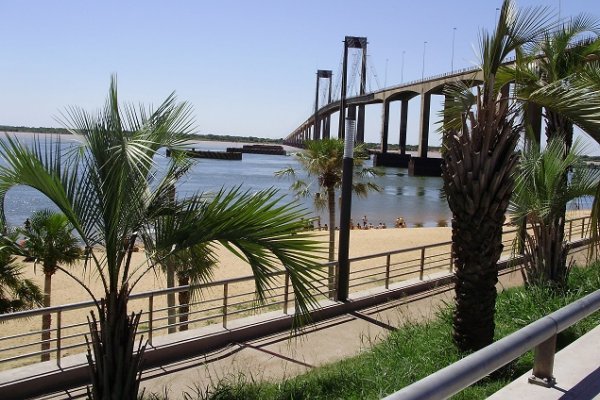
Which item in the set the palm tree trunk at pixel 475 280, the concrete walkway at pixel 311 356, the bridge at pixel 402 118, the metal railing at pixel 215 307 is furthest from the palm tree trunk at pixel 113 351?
the bridge at pixel 402 118

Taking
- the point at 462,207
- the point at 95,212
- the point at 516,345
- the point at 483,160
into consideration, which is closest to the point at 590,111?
the point at 483,160

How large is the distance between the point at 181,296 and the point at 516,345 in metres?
8.94

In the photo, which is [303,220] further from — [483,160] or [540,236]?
[540,236]

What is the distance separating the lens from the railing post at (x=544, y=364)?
3.30m

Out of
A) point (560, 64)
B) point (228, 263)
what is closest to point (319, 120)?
point (228, 263)

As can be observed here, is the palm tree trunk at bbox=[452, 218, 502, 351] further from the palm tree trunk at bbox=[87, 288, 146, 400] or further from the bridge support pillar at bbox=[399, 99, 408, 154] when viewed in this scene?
the bridge support pillar at bbox=[399, 99, 408, 154]

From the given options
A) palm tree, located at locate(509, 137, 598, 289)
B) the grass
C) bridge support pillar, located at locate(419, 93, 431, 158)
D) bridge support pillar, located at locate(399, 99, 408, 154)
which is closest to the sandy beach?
palm tree, located at locate(509, 137, 598, 289)

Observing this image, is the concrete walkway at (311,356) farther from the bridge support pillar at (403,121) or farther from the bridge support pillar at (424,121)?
the bridge support pillar at (403,121)

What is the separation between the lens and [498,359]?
8.62 feet

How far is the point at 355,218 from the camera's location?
46.6 metres

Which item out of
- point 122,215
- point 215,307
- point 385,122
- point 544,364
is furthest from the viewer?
point 385,122

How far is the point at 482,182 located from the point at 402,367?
1.74m

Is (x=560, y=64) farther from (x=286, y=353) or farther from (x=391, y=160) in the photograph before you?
(x=391, y=160)

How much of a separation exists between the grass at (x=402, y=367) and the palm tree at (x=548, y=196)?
0.50 meters
